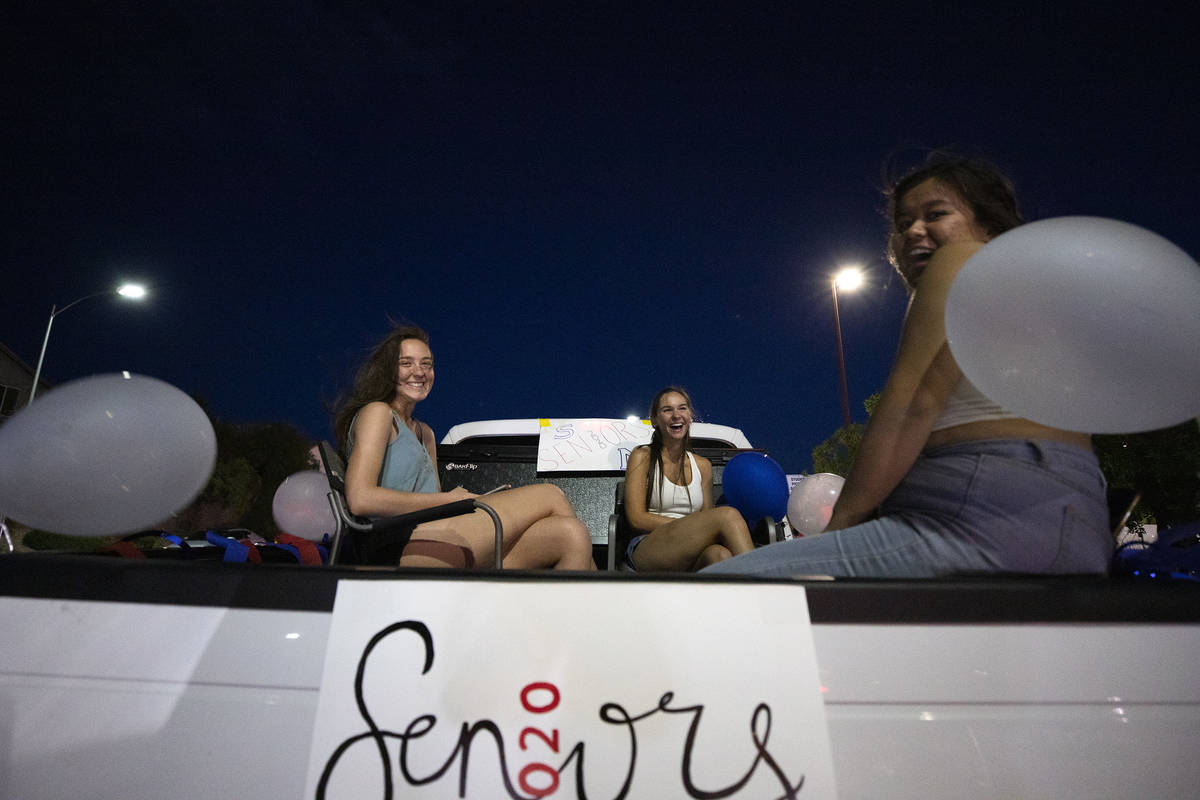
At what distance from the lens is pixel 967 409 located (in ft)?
4.48

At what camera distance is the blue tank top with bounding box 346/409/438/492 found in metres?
2.73

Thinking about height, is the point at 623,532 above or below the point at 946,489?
above

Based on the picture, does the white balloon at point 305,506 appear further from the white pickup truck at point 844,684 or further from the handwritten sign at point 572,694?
the handwritten sign at point 572,694

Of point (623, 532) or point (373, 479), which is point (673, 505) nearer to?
point (623, 532)

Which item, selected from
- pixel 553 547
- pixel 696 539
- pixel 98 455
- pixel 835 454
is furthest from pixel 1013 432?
pixel 835 454

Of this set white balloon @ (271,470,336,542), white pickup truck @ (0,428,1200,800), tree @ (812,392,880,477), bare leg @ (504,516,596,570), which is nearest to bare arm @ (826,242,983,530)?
white pickup truck @ (0,428,1200,800)

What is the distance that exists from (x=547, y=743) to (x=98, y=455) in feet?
4.05

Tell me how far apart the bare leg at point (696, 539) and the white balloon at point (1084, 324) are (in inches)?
67.6

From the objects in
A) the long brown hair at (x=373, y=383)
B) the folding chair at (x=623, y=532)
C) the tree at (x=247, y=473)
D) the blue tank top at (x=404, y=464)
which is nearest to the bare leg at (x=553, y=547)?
the blue tank top at (x=404, y=464)

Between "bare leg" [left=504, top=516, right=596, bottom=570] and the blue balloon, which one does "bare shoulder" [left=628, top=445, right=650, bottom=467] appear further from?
"bare leg" [left=504, top=516, right=596, bottom=570]

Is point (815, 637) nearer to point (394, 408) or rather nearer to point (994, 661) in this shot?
point (994, 661)

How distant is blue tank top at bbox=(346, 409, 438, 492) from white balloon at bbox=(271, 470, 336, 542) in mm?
1047

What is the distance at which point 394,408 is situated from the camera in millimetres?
3068

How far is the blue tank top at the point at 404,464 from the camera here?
2732mm
